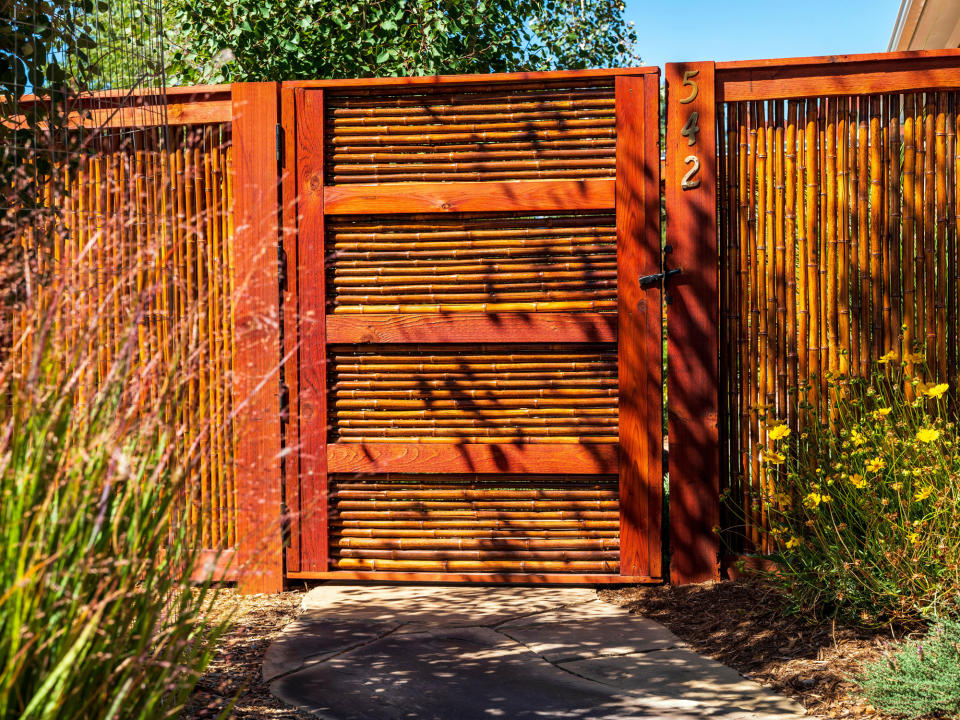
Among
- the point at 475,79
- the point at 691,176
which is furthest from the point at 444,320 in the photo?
the point at 691,176

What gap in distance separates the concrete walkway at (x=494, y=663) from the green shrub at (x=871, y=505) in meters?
0.58

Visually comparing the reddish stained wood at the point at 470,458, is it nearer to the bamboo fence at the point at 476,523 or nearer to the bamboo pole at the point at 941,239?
the bamboo fence at the point at 476,523

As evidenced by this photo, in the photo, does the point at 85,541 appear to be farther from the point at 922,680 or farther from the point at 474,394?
the point at 474,394

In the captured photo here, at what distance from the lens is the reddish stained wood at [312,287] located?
399 cm

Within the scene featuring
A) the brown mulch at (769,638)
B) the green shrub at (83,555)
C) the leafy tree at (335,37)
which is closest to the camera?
the green shrub at (83,555)

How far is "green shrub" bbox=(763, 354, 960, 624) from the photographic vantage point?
3.02 meters

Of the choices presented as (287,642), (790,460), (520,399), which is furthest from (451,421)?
(790,460)

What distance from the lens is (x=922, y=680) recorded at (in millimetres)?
2520

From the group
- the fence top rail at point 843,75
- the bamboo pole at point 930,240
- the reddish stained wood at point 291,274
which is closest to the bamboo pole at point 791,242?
the fence top rail at point 843,75

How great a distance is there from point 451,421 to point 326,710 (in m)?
1.55

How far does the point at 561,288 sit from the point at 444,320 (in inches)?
21.3

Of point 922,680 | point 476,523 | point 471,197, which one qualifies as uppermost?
point 471,197

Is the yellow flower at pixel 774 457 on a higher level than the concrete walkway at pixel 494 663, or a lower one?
higher

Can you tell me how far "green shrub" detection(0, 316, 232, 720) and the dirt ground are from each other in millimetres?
825
